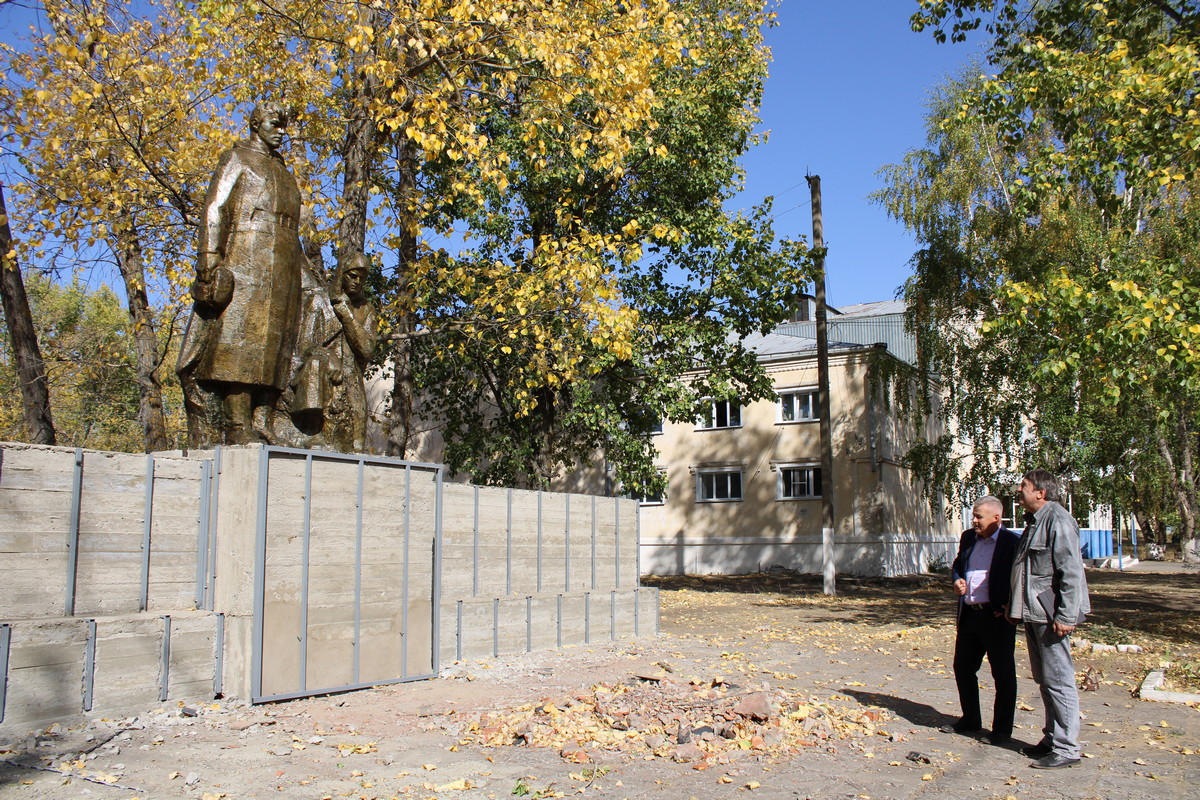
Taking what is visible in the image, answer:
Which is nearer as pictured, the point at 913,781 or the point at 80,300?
the point at 913,781

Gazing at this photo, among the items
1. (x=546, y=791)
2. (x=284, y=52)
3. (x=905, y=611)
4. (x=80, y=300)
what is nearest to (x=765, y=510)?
(x=905, y=611)

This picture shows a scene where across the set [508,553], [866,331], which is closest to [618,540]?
[508,553]

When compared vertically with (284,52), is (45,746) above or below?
below

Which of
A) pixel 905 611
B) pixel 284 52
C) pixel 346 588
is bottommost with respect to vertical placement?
pixel 905 611

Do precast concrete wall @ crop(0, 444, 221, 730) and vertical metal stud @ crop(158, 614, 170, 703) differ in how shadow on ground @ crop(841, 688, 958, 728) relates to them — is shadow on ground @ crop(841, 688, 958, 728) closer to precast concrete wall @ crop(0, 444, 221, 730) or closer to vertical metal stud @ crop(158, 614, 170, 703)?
precast concrete wall @ crop(0, 444, 221, 730)

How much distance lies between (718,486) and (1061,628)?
25.5 meters

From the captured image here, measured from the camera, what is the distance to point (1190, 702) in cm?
852

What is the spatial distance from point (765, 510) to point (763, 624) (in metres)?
14.7

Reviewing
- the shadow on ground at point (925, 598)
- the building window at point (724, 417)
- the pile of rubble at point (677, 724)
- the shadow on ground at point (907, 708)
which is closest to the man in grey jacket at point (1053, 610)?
the shadow on ground at point (907, 708)

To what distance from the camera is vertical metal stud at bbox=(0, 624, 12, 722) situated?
5.98 meters

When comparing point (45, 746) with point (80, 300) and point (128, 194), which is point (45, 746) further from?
point (80, 300)

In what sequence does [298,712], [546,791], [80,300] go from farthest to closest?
[80,300], [298,712], [546,791]

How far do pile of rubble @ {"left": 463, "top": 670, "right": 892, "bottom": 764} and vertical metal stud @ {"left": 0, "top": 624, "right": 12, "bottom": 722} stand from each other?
3.11 metres

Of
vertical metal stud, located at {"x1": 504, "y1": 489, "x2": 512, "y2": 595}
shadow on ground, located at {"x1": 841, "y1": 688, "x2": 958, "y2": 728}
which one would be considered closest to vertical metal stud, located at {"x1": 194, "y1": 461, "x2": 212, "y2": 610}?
vertical metal stud, located at {"x1": 504, "y1": 489, "x2": 512, "y2": 595}
